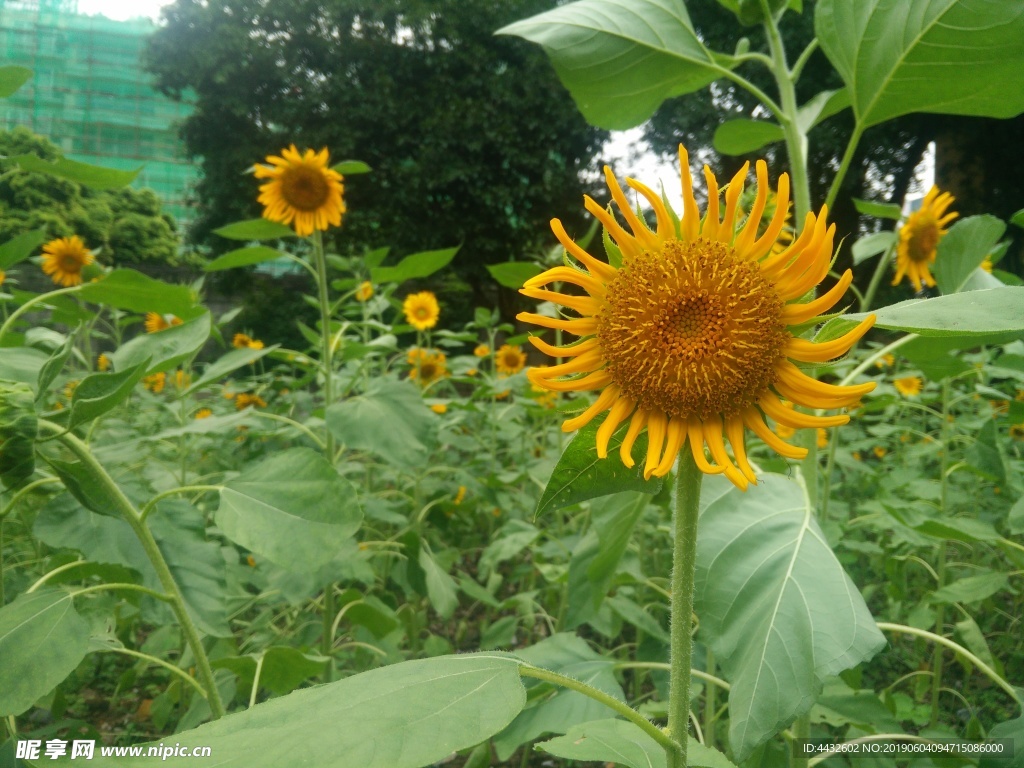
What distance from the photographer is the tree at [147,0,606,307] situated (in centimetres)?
920

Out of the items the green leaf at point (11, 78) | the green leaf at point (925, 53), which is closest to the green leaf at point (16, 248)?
the green leaf at point (11, 78)

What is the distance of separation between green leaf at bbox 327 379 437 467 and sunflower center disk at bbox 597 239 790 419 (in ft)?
2.67

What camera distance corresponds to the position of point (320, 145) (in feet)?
32.0

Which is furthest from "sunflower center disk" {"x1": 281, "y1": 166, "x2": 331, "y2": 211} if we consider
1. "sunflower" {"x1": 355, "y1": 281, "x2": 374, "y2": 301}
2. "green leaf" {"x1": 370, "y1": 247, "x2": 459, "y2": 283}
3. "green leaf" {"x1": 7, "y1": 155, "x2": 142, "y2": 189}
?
"green leaf" {"x1": 7, "y1": 155, "x2": 142, "y2": 189}

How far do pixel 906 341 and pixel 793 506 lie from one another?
25 cm

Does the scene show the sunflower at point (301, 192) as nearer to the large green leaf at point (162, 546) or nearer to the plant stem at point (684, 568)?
the large green leaf at point (162, 546)

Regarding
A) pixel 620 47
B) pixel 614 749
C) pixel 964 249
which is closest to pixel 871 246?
pixel 964 249

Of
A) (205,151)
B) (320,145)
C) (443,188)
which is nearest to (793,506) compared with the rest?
(443,188)

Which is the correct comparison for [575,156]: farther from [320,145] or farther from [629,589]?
[629,589]

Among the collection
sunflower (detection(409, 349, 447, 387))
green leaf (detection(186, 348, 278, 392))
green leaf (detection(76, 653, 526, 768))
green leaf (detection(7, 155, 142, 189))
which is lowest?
sunflower (detection(409, 349, 447, 387))

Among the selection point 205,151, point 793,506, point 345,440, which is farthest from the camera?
point 205,151

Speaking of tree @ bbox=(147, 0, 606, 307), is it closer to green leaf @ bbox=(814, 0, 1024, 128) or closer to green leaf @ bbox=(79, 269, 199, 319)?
green leaf @ bbox=(79, 269, 199, 319)

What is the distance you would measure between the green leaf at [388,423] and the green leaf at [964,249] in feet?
3.03

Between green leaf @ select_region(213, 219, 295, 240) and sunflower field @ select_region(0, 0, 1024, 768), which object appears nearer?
sunflower field @ select_region(0, 0, 1024, 768)
